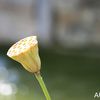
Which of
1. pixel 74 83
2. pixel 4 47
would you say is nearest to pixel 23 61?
pixel 74 83

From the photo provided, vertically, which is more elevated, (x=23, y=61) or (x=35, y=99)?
(x=23, y=61)

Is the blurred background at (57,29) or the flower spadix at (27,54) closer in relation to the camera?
the flower spadix at (27,54)

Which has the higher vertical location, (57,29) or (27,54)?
(27,54)

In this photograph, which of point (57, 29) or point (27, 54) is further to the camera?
point (57, 29)

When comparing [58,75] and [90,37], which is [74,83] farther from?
[90,37]

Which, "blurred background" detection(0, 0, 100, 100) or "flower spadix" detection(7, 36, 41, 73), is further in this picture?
"blurred background" detection(0, 0, 100, 100)

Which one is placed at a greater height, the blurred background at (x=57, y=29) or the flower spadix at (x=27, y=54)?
the flower spadix at (x=27, y=54)

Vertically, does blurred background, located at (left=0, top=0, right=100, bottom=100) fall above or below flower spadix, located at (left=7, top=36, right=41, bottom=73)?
below

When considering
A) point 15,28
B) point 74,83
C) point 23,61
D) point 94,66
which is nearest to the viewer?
point 23,61
